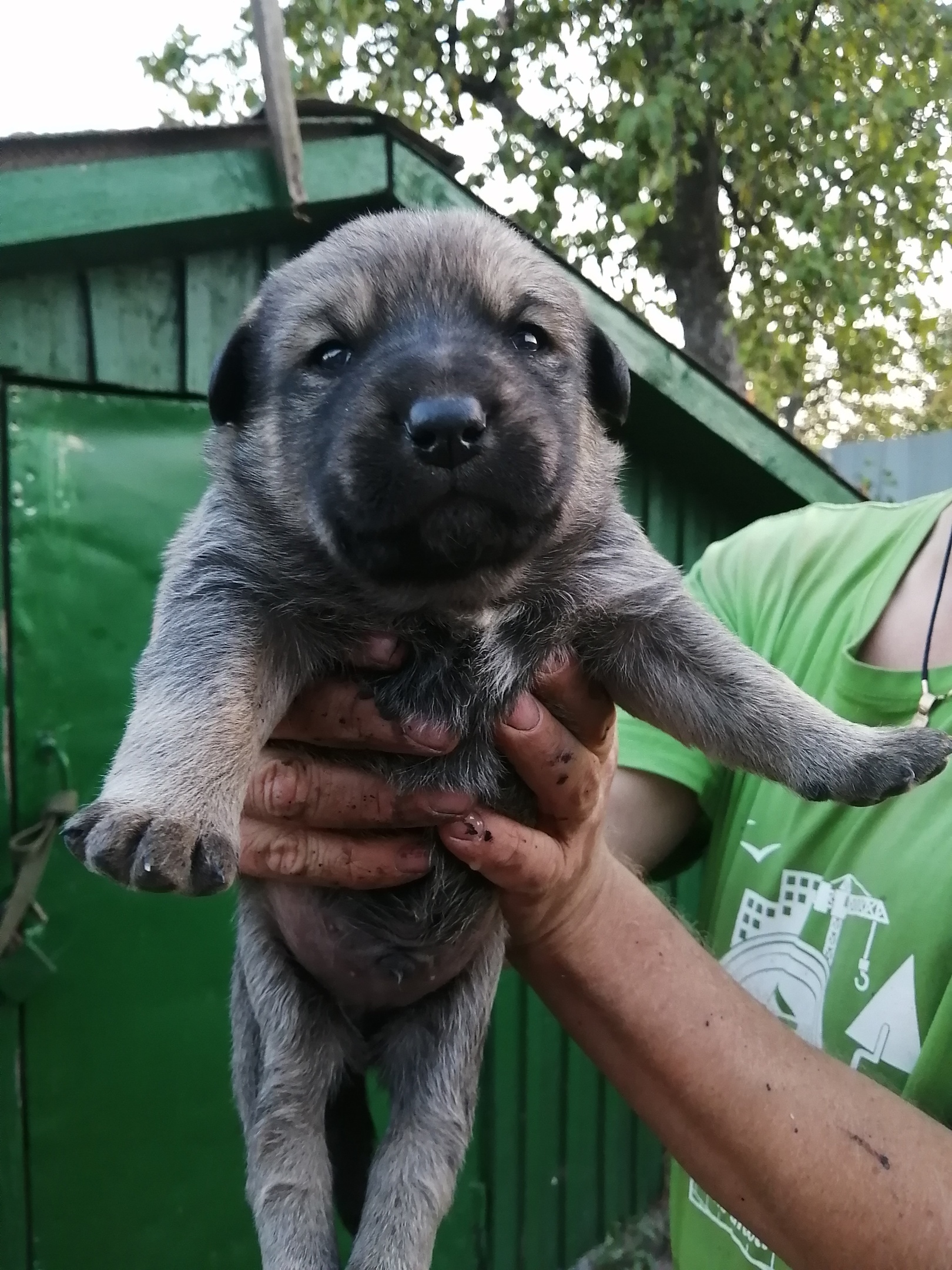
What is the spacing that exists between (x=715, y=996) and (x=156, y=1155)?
2641 mm

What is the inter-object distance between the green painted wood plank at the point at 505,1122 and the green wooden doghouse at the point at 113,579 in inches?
48.6

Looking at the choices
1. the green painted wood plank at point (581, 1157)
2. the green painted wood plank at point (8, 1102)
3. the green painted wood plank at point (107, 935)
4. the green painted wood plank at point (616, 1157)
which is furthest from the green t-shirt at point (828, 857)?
the green painted wood plank at point (616, 1157)

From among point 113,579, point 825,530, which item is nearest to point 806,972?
point 825,530

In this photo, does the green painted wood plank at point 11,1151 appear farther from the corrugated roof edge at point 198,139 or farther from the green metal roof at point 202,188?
the corrugated roof edge at point 198,139

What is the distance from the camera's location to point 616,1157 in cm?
Result: 547

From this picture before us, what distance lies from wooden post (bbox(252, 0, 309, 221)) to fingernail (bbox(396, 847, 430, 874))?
229cm

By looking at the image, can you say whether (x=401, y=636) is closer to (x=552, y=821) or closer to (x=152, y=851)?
(x=552, y=821)

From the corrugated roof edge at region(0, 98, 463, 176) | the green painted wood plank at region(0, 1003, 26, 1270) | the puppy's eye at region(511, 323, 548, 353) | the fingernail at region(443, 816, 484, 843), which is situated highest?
the corrugated roof edge at region(0, 98, 463, 176)

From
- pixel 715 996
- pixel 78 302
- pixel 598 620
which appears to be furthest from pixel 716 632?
pixel 78 302

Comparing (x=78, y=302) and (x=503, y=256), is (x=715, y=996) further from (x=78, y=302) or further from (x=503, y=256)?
(x=78, y=302)

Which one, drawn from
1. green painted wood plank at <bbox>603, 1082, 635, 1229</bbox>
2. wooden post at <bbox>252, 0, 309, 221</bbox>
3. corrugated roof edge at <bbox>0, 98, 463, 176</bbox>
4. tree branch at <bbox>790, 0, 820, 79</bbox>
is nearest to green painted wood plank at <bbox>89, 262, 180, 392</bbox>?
corrugated roof edge at <bbox>0, 98, 463, 176</bbox>

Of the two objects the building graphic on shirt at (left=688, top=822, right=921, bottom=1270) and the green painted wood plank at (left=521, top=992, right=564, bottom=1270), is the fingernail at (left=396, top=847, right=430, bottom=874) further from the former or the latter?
the green painted wood plank at (left=521, top=992, right=564, bottom=1270)

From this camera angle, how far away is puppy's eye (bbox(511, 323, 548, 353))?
6.47 feet

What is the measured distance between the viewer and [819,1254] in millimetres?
1771
